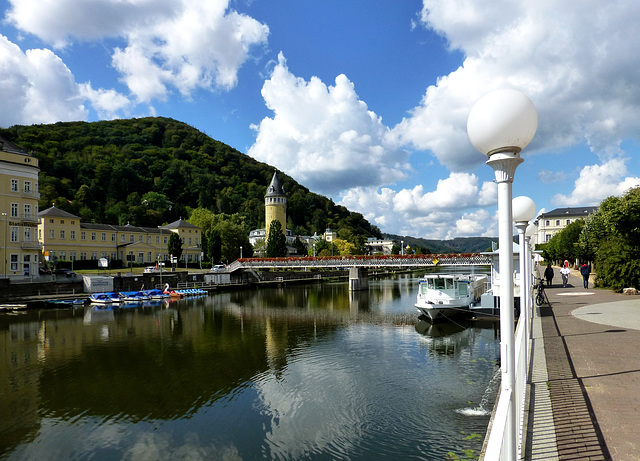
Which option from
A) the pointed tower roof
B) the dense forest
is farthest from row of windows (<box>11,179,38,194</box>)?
the pointed tower roof

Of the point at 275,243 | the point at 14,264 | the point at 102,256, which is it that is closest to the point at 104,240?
the point at 102,256

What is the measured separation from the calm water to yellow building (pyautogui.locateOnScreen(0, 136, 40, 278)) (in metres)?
19.7

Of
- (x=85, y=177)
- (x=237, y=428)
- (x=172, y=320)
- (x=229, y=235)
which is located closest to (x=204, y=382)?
(x=237, y=428)

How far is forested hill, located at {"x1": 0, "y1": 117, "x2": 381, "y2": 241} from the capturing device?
109812 millimetres

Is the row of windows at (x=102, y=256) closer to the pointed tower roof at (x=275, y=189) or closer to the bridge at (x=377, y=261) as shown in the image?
the bridge at (x=377, y=261)

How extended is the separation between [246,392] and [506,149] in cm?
1331

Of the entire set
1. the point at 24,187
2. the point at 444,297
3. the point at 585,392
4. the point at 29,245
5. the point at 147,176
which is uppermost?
the point at 147,176

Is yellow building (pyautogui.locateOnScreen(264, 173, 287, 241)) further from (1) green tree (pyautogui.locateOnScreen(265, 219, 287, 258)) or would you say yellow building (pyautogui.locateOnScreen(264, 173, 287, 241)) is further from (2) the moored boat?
(2) the moored boat

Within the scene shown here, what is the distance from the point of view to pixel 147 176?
144m

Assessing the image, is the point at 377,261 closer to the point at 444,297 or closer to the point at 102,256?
the point at 444,297

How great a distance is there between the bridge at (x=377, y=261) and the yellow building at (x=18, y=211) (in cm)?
2783

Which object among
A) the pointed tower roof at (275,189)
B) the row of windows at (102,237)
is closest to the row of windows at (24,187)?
Answer: the row of windows at (102,237)

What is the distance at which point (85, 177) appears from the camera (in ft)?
392

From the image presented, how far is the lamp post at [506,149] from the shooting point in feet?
12.9
